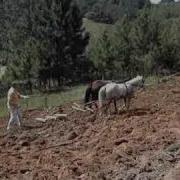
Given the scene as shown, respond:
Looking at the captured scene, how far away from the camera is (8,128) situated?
2083 centimetres

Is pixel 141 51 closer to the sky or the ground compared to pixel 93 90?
closer to the ground

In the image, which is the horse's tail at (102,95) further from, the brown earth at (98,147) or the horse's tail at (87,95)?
the horse's tail at (87,95)

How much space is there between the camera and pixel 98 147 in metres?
16.1

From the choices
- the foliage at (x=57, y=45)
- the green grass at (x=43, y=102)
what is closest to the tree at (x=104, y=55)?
the foliage at (x=57, y=45)

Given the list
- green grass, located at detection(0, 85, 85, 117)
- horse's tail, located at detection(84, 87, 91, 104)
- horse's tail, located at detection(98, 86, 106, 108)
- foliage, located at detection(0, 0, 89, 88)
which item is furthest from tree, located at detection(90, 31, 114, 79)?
horse's tail, located at detection(98, 86, 106, 108)

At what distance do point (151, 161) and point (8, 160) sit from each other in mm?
4438

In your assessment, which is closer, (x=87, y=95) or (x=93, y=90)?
(x=93, y=90)

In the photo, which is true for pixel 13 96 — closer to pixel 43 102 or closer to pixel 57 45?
pixel 43 102

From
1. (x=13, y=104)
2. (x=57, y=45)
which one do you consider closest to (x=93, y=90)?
(x=13, y=104)

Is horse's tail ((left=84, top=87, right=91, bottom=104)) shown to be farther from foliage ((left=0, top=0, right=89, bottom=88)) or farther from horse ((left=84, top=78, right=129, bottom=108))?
foliage ((left=0, top=0, right=89, bottom=88))

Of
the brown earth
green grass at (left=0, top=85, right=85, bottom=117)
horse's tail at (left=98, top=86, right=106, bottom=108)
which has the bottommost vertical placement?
green grass at (left=0, top=85, right=85, bottom=117)

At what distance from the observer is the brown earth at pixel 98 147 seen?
1377 cm

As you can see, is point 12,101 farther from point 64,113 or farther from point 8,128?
point 64,113

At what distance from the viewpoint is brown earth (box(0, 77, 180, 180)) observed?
13.8 meters
